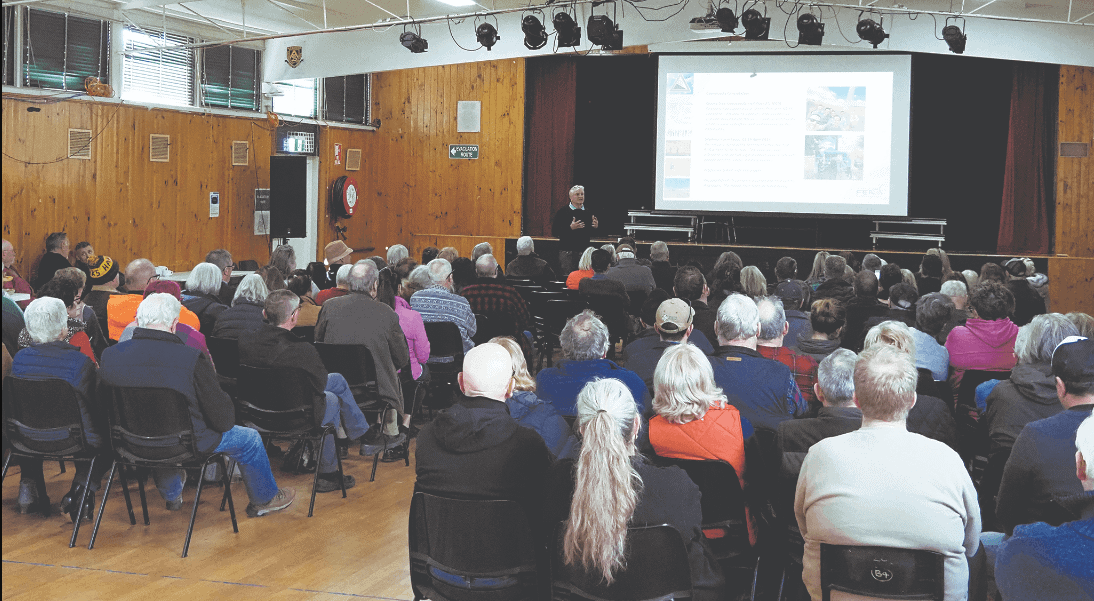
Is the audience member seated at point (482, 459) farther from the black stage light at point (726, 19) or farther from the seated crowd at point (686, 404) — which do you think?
the black stage light at point (726, 19)

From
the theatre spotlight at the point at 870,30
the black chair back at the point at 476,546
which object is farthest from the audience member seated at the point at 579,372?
the theatre spotlight at the point at 870,30

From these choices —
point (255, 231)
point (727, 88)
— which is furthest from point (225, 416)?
point (727, 88)

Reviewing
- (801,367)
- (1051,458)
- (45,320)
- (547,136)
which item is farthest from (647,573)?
(547,136)

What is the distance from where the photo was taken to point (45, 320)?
417cm

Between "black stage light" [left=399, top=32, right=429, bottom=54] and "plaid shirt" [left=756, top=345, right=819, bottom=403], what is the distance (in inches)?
266

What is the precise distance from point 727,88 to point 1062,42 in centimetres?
399

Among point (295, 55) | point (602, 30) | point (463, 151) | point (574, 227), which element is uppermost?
point (295, 55)

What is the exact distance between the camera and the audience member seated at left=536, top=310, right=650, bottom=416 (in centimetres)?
383

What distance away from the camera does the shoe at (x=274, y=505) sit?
4.71 meters

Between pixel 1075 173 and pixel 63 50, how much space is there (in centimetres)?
1269

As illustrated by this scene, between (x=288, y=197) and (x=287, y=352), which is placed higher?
(x=288, y=197)

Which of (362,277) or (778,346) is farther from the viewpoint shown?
(362,277)

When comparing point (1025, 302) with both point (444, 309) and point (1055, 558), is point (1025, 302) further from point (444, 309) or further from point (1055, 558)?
point (1055, 558)

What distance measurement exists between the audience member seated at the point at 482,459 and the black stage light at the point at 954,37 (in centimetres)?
895
